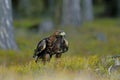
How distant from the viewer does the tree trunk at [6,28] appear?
53.8 ft

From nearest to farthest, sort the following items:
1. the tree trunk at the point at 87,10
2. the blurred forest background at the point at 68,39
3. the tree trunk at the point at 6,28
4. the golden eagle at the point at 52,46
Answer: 1. the blurred forest background at the point at 68,39
2. the golden eagle at the point at 52,46
3. the tree trunk at the point at 6,28
4. the tree trunk at the point at 87,10

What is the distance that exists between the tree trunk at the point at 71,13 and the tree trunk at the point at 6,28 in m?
10.8

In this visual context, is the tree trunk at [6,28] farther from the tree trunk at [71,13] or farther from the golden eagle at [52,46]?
the tree trunk at [71,13]

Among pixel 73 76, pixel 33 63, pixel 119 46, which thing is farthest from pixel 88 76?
pixel 119 46

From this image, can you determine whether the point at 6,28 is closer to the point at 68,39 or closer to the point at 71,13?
the point at 68,39

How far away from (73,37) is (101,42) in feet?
6.25

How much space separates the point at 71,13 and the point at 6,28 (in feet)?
37.7

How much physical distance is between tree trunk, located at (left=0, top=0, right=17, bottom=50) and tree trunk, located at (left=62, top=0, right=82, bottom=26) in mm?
10796

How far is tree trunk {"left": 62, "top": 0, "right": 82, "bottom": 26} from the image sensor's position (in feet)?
90.6

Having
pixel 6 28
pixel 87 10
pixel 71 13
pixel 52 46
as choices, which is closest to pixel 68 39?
pixel 6 28

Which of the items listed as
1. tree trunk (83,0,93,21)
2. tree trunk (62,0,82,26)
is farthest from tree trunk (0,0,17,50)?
tree trunk (83,0,93,21)

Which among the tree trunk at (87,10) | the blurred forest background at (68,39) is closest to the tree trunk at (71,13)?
the blurred forest background at (68,39)

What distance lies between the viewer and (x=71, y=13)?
2794cm

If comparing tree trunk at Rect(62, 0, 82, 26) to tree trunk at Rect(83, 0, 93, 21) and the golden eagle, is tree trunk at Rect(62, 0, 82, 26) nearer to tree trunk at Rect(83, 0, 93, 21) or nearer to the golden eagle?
tree trunk at Rect(83, 0, 93, 21)
